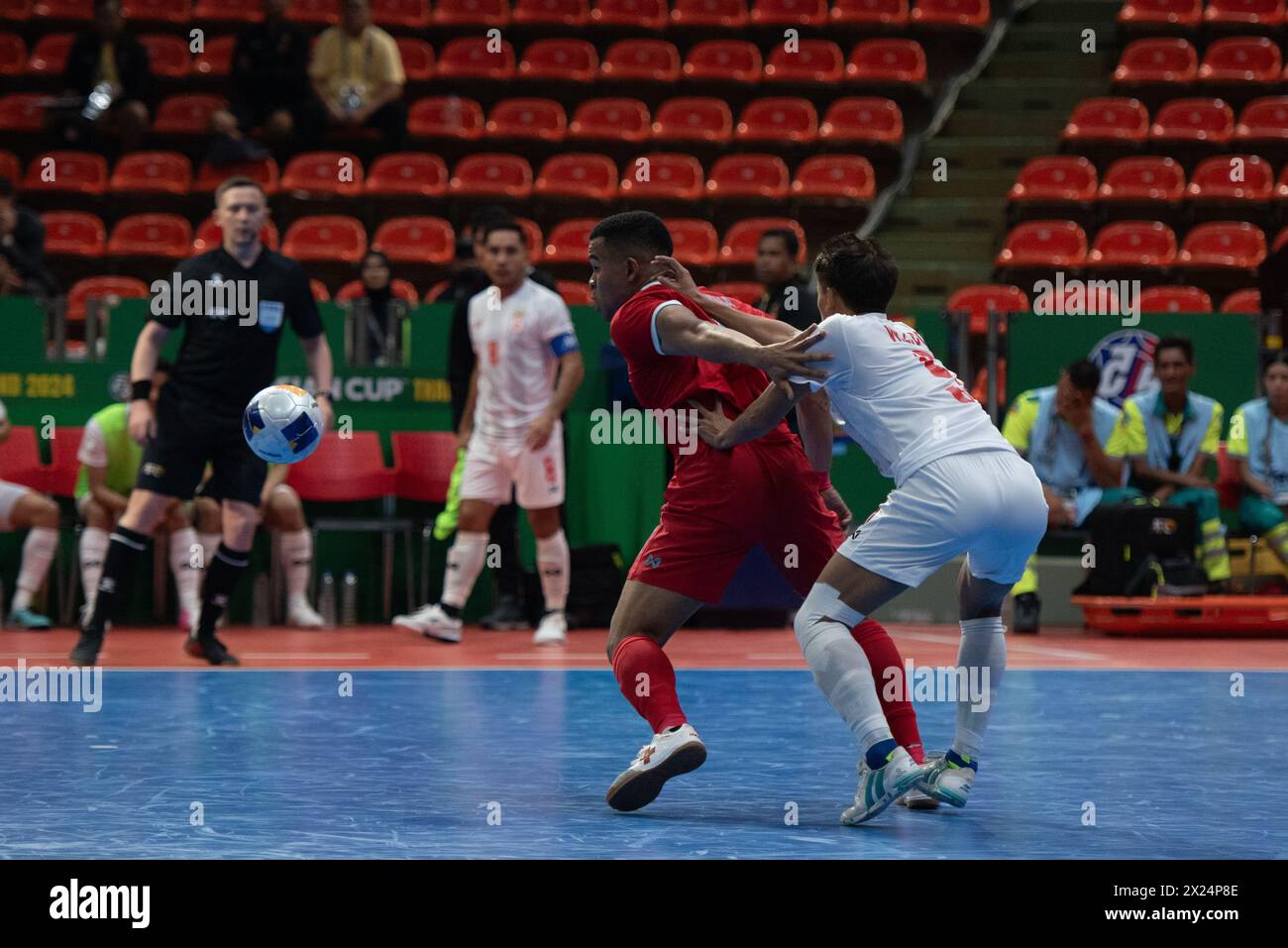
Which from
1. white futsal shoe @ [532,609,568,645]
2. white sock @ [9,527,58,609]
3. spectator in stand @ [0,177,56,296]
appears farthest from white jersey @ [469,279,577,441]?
spectator in stand @ [0,177,56,296]

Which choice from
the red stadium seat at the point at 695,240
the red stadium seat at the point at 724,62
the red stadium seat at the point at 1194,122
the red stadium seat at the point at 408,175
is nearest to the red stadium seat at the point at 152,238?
the red stadium seat at the point at 408,175

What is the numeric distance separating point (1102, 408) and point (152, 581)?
624 centimetres

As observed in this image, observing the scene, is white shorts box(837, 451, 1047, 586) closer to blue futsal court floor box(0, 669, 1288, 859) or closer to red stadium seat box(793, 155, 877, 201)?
blue futsal court floor box(0, 669, 1288, 859)

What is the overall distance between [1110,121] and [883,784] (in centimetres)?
1218

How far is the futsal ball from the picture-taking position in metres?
6.72

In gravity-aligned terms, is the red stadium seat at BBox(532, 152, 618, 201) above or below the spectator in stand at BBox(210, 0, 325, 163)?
below

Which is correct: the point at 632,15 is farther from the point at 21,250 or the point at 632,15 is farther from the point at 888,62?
the point at 21,250

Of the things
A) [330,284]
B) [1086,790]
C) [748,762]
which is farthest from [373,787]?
[330,284]

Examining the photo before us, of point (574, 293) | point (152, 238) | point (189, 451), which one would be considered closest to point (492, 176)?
point (574, 293)

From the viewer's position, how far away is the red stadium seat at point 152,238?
14703mm

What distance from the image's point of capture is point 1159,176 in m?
14.9

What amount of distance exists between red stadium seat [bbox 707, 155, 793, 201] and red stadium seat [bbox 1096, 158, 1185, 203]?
8.97ft

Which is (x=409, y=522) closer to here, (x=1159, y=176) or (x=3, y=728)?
(x=3, y=728)

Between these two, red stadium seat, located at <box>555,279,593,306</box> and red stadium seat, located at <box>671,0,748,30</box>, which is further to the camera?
red stadium seat, located at <box>671,0,748,30</box>
